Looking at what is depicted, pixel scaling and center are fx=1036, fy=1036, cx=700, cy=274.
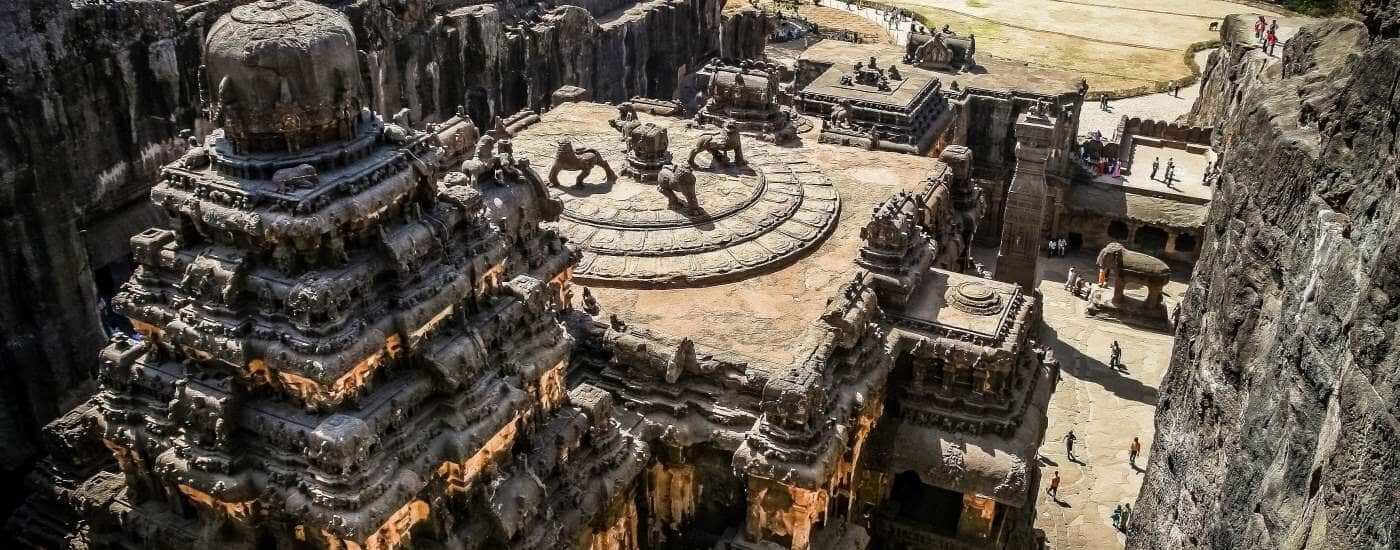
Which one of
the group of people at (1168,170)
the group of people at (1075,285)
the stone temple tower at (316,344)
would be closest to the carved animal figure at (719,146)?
the stone temple tower at (316,344)

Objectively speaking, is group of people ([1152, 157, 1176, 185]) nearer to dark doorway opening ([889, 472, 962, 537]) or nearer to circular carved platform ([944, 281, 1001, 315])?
circular carved platform ([944, 281, 1001, 315])

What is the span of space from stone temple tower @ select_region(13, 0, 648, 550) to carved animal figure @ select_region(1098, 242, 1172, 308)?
25810mm

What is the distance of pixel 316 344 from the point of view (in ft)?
40.5

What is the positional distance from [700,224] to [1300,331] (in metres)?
16.6

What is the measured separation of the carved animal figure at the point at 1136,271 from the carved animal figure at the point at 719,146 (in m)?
15.8

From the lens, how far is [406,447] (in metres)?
13.3

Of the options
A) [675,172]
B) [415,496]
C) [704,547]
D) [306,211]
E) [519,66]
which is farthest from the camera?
[519,66]

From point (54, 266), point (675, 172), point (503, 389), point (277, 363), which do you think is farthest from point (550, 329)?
point (54, 266)

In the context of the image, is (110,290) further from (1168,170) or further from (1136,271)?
(1168,170)

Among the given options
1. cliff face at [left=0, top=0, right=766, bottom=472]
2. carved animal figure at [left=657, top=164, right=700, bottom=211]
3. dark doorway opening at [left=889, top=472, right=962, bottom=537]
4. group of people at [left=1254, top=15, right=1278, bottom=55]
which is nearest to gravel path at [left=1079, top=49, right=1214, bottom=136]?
group of people at [left=1254, top=15, right=1278, bottom=55]

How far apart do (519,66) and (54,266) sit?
20282 mm

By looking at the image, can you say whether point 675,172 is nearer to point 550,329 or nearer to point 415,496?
point 550,329

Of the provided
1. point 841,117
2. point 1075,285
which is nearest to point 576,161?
point 841,117

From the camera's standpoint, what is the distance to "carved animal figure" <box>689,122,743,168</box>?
2609cm
